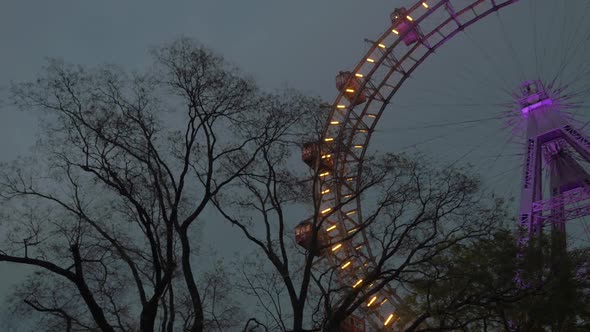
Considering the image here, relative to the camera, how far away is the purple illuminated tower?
23438mm

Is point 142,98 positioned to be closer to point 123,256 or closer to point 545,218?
point 123,256

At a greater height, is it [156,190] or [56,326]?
[156,190]

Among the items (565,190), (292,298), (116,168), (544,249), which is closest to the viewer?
(292,298)

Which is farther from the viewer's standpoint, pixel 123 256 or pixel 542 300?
pixel 542 300

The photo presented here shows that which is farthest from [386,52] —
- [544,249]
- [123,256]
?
[123,256]

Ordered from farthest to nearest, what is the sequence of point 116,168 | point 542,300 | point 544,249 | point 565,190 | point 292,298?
point 565,190, point 544,249, point 542,300, point 116,168, point 292,298

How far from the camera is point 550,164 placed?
84.1 feet

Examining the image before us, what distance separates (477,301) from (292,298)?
146 inches

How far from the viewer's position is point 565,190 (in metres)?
25.0

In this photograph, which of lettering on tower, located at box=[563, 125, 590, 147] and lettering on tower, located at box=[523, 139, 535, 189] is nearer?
lettering on tower, located at box=[563, 125, 590, 147]

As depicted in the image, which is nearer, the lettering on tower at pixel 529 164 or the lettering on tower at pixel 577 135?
the lettering on tower at pixel 577 135

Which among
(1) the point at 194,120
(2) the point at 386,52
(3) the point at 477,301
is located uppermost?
(2) the point at 386,52

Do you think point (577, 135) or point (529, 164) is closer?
point (577, 135)

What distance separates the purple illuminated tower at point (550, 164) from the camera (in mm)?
23438
